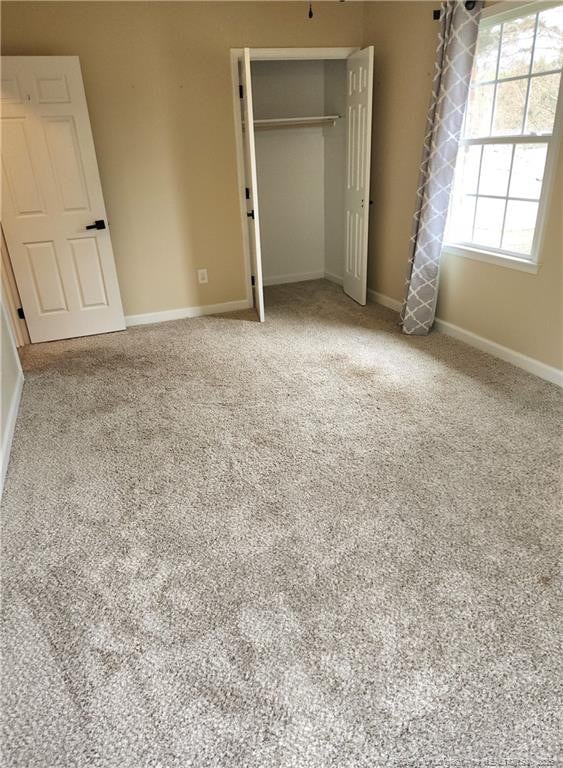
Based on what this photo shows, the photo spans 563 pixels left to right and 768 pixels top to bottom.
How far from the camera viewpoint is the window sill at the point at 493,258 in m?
3.11

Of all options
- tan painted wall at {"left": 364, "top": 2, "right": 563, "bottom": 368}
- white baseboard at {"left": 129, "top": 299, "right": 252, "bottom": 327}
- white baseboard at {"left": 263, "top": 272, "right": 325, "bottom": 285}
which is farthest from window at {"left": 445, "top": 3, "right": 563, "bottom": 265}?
white baseboard at {"left": 263, "top": 272, "right": 325, "bottom": 285}

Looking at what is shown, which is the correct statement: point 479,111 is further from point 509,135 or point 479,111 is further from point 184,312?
point 184,312

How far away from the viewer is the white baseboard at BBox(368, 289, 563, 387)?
311 centimetres

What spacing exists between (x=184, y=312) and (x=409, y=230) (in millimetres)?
2180

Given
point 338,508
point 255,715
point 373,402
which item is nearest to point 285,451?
point 338,508

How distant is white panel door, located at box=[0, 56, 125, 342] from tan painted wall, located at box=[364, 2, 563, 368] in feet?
8.00

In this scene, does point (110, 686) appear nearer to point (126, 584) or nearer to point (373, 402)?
point (126, 584)

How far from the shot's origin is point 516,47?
2996mm

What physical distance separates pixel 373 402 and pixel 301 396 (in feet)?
1.49

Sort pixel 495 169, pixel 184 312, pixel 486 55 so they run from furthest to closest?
pixel 184 312
pixel 495 169
pixel 486 55

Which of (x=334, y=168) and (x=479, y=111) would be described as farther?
(x=334, y=168)

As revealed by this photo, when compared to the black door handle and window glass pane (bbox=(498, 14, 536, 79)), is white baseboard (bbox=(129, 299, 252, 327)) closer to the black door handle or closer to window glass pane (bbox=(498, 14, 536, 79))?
the black door handle

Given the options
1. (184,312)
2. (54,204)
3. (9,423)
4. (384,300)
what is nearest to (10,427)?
(9,423)

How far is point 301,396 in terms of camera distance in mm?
3100
